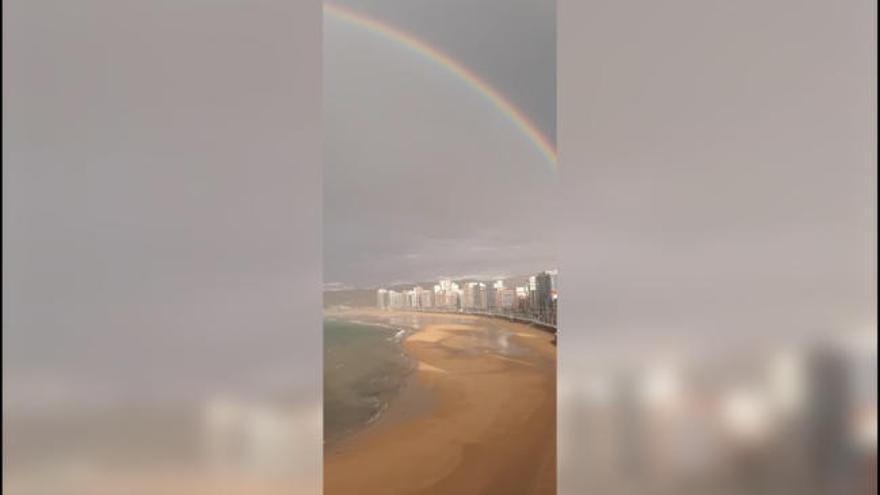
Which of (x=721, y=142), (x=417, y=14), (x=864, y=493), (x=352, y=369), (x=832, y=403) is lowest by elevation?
(x=864, y=493)

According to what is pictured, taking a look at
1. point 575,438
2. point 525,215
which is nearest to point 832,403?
point 575,438

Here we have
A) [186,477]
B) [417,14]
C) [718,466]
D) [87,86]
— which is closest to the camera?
[87,86]

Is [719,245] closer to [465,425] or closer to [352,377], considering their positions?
[465,425]

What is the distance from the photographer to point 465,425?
1.62 m

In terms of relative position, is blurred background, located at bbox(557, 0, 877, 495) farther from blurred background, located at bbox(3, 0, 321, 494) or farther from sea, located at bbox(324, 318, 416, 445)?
blurred background, located at bbox(3, 0, 321, 494)

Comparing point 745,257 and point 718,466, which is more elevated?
point 745,257

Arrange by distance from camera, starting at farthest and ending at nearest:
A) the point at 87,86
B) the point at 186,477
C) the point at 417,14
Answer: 1. the point at 417,14
2. the point at 186,477
3. the point at 87,86

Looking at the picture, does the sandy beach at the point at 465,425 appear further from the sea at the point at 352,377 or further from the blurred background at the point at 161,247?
the blurred background at the point at 161,247

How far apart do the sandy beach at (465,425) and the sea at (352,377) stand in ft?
0.10

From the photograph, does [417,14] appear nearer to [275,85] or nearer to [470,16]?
[470,16]

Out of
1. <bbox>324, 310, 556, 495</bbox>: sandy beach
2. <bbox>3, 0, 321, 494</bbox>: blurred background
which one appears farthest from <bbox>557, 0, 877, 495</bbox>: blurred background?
<bbox>3, 0, 321, 494</bbox>: blurred background

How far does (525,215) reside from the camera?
165 cm

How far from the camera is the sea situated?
1.54m

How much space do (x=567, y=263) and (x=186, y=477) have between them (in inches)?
43.0
